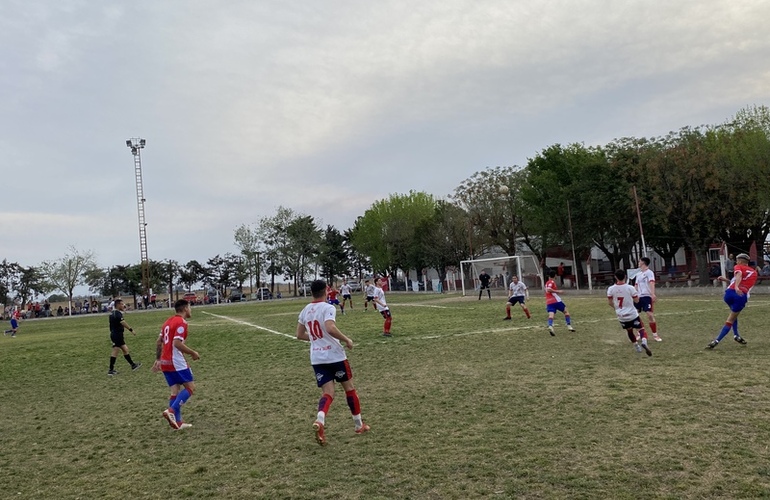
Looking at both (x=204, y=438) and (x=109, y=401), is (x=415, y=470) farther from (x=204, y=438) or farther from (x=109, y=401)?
(x=109, y=401)

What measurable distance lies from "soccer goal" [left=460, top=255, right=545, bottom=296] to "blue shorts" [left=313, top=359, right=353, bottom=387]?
39250mm

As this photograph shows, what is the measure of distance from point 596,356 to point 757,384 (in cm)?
358

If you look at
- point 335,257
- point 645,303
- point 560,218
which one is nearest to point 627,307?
point 645,303

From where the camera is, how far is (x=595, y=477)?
517cm

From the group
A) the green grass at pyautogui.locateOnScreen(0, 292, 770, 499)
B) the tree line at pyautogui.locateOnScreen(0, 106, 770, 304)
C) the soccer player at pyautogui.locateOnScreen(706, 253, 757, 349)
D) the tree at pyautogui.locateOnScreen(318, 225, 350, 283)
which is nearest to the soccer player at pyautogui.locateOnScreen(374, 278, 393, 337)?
the green grass at pyautogui.locateOnScreen(0, 292, 770, 499)

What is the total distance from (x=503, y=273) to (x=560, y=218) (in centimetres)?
936

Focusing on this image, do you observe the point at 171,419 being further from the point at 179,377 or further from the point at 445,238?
the point at 445,238

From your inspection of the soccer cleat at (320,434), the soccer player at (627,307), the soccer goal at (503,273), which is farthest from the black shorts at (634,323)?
the soccer goal at (503,273)

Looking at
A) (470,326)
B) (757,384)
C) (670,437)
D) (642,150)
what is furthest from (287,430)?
(642,150)

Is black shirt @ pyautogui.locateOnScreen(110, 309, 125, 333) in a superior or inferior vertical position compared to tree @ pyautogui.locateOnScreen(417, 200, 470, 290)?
inferior

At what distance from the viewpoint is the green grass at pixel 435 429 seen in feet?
17.5

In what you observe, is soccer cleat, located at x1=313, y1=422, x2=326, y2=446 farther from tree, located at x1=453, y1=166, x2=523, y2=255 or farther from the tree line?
tree, located at x1=453, y1=166, x2=523, y2=255

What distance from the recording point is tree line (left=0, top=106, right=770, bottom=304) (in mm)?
36906

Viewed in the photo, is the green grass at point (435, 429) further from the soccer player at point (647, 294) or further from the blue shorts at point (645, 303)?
the blue shorts at point (645, 303)
